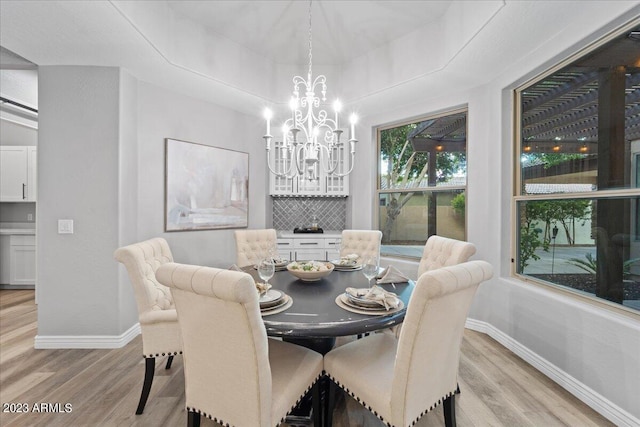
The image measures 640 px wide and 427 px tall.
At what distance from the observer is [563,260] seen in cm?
236

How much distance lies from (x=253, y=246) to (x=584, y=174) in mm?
2905

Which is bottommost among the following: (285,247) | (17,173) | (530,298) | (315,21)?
(530,298)

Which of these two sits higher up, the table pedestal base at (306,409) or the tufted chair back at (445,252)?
Result: the tufted chair back at (445,252)

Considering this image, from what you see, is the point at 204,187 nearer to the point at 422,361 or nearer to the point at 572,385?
the point at 422,361

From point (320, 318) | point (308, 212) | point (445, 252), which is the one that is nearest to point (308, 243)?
point (308, 212)

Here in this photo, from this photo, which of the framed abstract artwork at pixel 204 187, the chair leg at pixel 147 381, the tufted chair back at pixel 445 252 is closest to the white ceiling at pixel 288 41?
the framed abstract artwork at pixel 204 187

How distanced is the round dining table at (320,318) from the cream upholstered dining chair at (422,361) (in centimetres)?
21

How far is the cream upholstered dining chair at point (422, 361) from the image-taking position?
1177 millimetres

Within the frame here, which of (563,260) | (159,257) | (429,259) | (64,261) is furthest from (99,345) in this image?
(563,260)

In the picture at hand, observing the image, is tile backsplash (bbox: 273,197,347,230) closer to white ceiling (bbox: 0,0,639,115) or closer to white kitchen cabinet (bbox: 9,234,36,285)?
white ceiling (bbox: 0,0,639,115)

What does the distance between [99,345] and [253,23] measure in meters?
3.40

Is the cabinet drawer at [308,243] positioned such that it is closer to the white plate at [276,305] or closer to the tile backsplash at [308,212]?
the tile backsplash at [308,212]

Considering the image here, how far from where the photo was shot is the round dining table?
1.37 meters

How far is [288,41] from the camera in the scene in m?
3.30
